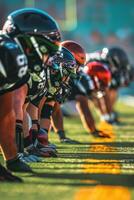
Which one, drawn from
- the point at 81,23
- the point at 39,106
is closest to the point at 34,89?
the point at 39,106

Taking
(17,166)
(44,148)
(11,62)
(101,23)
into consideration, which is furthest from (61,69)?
(101,23)

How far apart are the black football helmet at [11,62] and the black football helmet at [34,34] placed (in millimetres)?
291

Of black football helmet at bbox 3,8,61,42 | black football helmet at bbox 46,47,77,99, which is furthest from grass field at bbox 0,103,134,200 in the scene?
black football helmet at bbox 3,8,61,42

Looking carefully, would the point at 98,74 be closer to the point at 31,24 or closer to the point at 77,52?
the point at 77,52

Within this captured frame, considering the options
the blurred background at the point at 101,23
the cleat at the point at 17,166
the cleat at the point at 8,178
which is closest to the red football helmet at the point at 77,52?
the cleat at the point at 17,166

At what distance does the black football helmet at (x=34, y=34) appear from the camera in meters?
4.39

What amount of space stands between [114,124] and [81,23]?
20120 mm

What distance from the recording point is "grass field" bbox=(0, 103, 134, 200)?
3555mm

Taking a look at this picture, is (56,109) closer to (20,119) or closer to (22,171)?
(20,119)

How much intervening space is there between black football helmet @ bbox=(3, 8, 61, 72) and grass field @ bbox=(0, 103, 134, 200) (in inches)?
31.6

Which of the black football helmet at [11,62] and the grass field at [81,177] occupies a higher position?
the black football helmet at [11,62]

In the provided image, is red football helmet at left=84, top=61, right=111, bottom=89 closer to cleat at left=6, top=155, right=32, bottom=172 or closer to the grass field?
the grass field

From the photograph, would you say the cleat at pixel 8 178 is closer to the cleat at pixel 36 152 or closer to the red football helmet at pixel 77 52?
the cleat at pixel 36 152

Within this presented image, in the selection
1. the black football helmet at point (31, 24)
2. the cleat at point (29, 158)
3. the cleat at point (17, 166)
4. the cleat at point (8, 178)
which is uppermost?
the black football helmet at point (31, 24)
